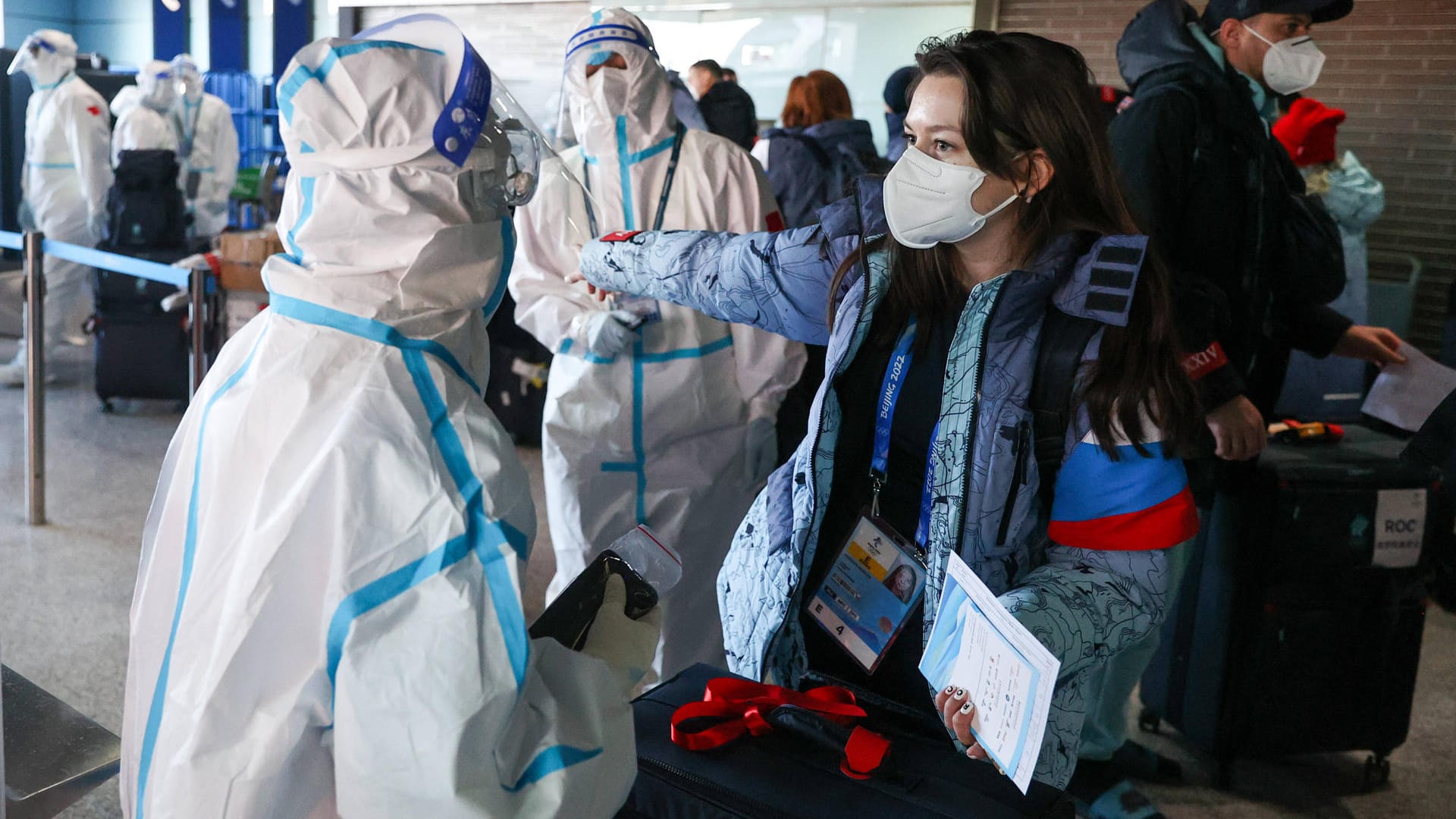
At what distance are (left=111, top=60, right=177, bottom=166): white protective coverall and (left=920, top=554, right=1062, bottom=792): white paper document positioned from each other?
23.1 ft

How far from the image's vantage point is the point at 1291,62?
2336 mm

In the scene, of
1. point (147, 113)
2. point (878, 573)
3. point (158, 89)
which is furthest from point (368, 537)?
point (158, 89)

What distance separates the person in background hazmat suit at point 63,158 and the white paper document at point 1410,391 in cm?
649

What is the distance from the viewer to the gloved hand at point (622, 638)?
1231mm

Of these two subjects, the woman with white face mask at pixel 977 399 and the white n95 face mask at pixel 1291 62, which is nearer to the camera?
the woman with white face mask at pixel 977 399

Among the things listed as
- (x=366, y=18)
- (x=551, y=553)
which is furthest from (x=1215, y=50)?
(x=366, y=18)

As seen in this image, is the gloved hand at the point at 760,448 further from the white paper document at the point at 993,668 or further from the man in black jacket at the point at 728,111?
the man in black jacket at the point at 728,111

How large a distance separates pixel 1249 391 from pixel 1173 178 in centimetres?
60

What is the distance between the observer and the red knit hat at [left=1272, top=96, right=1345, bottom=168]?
432 centimetres

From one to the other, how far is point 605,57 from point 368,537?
6.32 ft

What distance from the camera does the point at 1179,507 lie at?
1.36 m

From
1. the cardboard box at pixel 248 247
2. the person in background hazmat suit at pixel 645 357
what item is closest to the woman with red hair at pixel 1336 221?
the person in background hazmat suit at pixel 645 357

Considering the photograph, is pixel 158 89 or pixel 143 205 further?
pixel 158 89

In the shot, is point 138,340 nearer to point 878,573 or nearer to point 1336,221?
point 878,573
